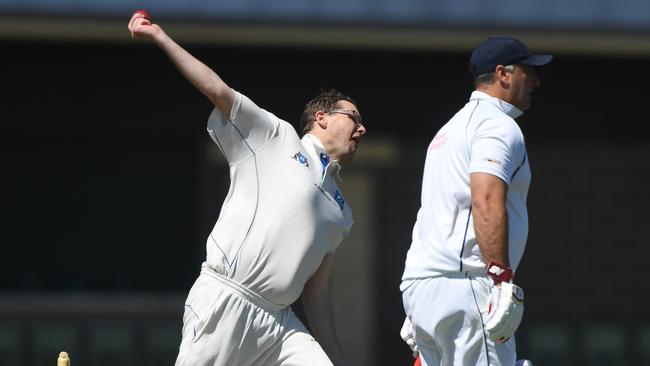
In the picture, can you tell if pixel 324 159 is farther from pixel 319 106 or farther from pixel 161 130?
pixel 161 130

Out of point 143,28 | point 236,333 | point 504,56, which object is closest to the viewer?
point 504,56

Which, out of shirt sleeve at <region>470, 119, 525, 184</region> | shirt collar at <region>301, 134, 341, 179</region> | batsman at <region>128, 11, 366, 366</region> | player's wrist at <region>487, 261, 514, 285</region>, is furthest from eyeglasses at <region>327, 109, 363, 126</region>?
player's wrist at <region>487, 261, 514, 285</region>

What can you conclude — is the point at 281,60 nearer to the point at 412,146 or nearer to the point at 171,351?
the point at 412,146

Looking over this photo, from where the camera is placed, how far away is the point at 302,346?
5.89 m

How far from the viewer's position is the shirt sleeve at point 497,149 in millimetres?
5305

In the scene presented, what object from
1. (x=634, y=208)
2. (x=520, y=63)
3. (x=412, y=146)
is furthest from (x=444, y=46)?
(x=520, y=63)

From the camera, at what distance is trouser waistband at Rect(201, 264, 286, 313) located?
5.83m

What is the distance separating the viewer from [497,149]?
17.5 feet

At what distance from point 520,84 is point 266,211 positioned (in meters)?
1.11

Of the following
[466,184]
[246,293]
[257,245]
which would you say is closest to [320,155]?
[257,245]

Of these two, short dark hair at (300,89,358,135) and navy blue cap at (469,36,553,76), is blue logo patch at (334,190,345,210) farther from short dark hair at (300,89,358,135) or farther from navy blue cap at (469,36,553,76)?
navy blue cap at (469,36,553,76)

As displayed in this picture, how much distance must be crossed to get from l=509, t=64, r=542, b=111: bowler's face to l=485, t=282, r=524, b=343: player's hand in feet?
2.59

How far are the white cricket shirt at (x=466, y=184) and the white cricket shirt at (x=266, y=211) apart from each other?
1.59ft

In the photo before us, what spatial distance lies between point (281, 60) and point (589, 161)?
111 inches
